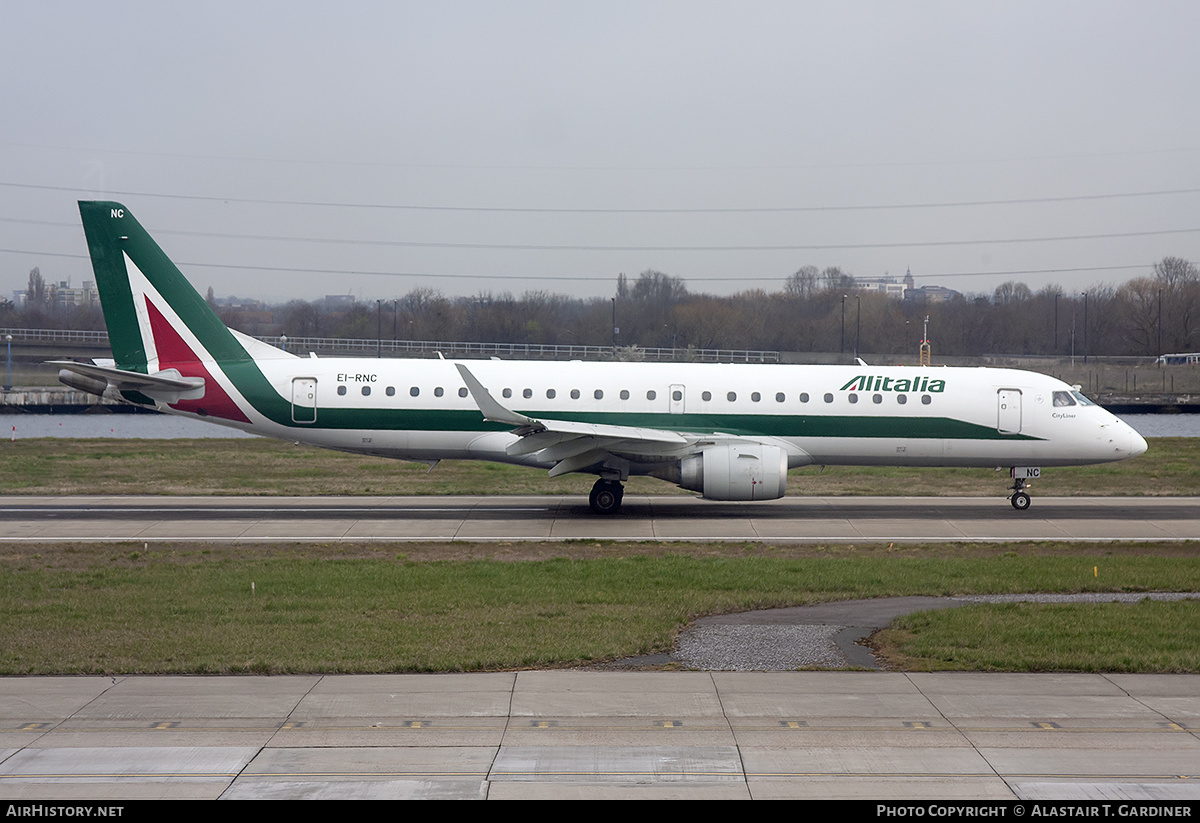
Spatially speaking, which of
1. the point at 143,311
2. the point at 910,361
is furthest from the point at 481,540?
the point at 910,361

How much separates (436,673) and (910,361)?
68.3 m

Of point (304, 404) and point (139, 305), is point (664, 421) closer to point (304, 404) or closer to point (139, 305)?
point (304, 404)

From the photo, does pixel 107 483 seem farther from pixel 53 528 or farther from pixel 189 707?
pixel 189 707

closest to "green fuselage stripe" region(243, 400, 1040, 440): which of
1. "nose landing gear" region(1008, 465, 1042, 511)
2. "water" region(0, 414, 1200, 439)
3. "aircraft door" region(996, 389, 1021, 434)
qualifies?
"aircraft door" region(996, 389, 1021, 434)

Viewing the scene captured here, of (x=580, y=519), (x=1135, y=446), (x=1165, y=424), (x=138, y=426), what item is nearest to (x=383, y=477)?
(x=580, y=519)

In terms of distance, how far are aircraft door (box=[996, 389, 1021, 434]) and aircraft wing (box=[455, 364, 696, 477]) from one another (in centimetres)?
726

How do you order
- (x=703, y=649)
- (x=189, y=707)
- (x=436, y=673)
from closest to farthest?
(x=189, y=707), (x=436, y=673), (x=703, y=649)

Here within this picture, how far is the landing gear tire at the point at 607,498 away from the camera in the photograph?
24359mm

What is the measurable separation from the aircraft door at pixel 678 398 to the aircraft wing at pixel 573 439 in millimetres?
668

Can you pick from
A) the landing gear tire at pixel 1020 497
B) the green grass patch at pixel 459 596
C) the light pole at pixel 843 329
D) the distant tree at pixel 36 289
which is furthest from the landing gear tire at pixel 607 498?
the distant tree at pixel 36 289

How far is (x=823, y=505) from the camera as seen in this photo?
86.5ft

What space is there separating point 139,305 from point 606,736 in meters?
20.0

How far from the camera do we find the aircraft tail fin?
82.4ft

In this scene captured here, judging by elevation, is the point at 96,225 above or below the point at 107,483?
above
